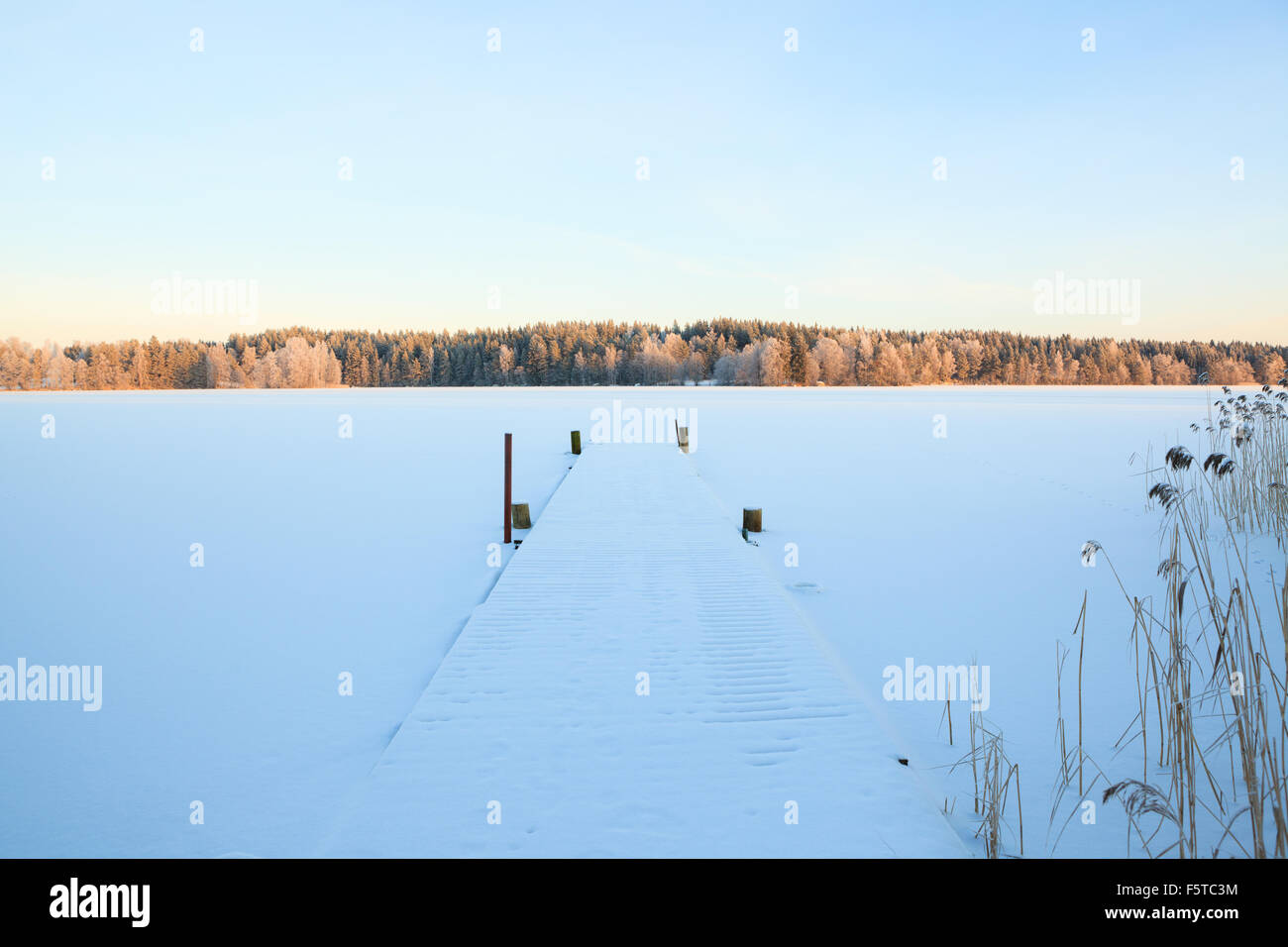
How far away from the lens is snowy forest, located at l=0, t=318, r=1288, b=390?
65312 mm

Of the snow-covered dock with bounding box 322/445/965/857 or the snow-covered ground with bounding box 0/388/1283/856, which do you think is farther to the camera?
the snow-covered ground with bounding box 0/388/1283/856

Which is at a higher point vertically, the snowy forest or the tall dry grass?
the snowy forest

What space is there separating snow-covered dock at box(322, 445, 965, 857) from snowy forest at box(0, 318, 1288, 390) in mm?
60469

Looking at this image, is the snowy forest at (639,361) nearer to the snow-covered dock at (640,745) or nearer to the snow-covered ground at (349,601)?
the snow-covered ground at (349,601)

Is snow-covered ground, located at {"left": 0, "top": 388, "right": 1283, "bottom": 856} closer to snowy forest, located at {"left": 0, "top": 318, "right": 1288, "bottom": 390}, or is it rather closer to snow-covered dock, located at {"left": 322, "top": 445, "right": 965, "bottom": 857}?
snow-covered dock, located at {"left": 322, "top": 445, "right": 965, "bottom": 857}

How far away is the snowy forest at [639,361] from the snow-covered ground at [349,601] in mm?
52547

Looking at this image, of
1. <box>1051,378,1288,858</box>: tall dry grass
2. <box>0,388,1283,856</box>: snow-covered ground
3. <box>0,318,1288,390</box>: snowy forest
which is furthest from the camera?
<box>0,318,1288,390</box>: snowy forest

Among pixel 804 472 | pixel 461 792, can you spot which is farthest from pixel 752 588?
pixel 804 472

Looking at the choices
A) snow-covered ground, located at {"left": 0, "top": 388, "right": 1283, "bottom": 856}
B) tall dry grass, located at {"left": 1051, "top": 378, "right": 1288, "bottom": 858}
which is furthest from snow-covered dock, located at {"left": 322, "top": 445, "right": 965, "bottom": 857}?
tall dry grass, located at {"left": 1051, "top": 378, "right": 1288, "bottom": 858}
